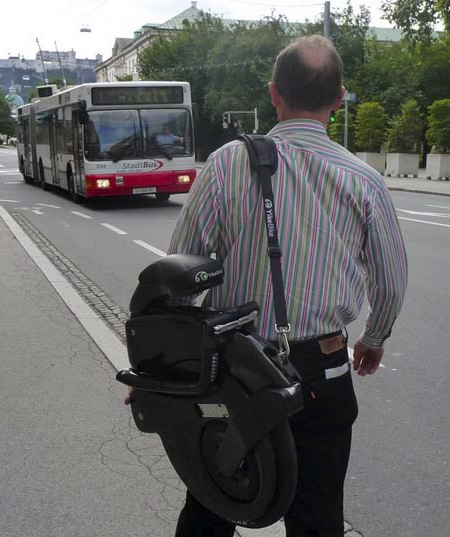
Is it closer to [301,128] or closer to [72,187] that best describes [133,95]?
[72,187]

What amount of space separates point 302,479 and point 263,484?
302 millimetres

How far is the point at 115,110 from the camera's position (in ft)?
56.8

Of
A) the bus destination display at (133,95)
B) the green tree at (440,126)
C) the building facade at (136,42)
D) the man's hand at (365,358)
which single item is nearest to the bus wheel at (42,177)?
the bus destination display at (133,95)

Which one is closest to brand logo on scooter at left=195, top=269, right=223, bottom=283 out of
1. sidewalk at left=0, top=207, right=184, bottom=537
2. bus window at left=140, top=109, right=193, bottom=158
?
sidewalk at left=0, top=207, right=184, bottom=537

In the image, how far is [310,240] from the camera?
2.09 meters

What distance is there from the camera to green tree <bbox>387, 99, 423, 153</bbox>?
36.3 m

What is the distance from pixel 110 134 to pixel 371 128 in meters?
23.9

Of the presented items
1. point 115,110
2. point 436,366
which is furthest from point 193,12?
point 436,366

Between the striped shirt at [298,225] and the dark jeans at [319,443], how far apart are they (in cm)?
9

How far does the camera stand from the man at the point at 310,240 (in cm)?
209

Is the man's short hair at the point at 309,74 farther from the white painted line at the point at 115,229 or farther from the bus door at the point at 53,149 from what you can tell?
the bus door at the point at 53,149

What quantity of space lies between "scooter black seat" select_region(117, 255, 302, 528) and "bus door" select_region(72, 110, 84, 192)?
16.0 m

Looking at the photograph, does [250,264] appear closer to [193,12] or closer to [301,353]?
[301,353]

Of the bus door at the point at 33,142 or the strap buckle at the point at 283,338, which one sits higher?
the strap buckle at the point at 283,338
